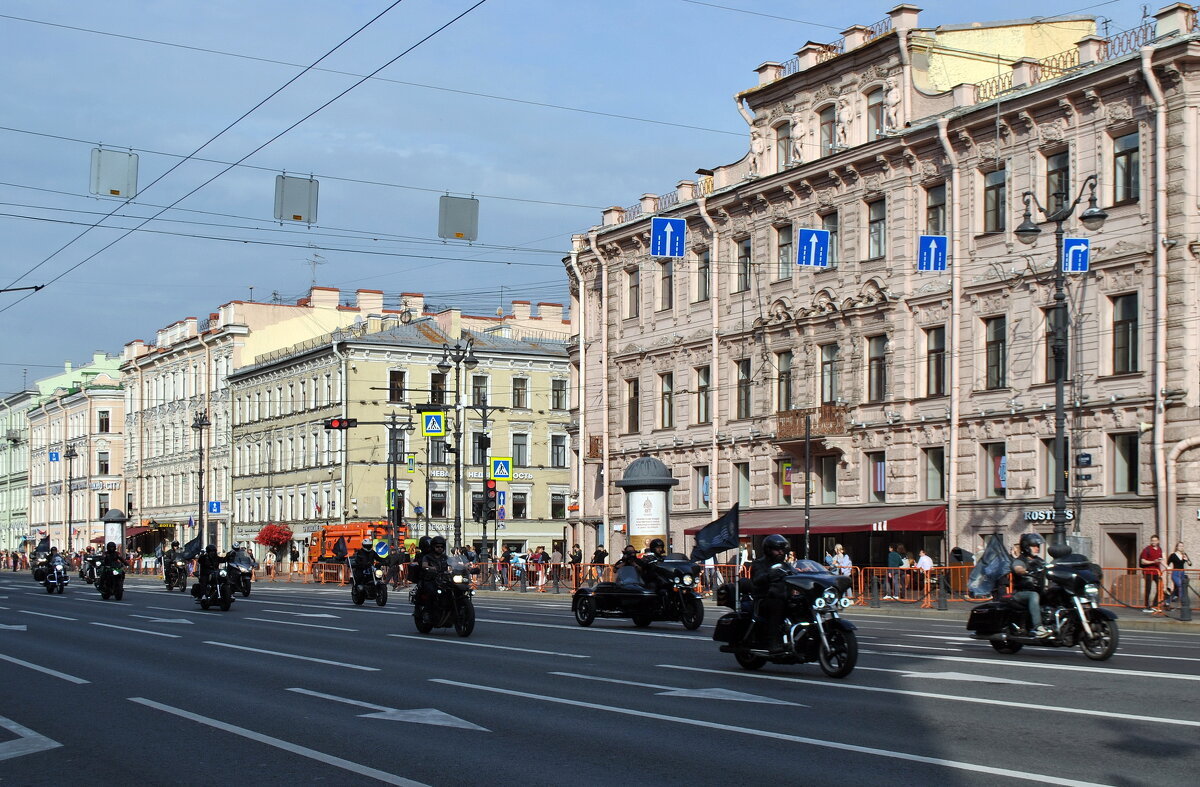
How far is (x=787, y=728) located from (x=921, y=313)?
31.5 metres

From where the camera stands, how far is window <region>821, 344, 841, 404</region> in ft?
145

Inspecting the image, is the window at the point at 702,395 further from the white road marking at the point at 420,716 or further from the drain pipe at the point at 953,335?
the white road marking at the point at 420,716

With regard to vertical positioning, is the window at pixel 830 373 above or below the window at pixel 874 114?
below

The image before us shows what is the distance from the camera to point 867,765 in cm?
915

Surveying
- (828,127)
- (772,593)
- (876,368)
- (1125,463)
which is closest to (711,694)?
(772,593)

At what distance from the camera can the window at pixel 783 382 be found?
4647 centimetres

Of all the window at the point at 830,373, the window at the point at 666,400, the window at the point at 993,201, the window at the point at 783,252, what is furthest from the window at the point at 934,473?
the window at the point at 666,400

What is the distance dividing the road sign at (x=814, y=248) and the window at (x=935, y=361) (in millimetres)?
3650

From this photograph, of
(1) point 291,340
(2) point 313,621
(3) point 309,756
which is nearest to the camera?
(3) point 309,756


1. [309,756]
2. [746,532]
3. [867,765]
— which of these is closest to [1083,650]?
[867,765]

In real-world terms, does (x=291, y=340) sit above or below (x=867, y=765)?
above

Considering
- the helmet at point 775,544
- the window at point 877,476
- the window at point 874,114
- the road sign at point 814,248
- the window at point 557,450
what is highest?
the window at point 874,114

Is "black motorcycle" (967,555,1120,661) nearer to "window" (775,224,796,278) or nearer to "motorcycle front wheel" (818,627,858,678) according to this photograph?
"motorcycle front wheel" (818,627,858,678)

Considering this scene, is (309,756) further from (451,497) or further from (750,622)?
(451,497)
